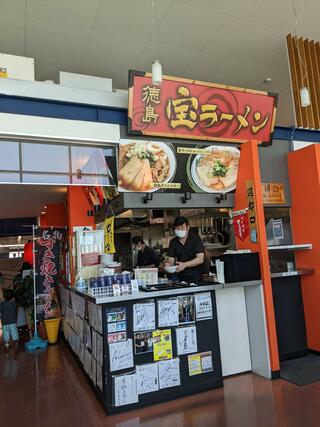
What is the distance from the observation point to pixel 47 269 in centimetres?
660

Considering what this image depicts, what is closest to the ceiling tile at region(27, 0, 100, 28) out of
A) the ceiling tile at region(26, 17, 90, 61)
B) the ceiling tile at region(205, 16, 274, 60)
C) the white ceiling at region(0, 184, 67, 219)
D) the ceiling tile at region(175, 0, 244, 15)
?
the ceiling tile at region(26, 17, 90, 61)

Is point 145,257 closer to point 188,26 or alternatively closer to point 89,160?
point 89,160

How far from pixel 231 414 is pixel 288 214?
3.00 metres

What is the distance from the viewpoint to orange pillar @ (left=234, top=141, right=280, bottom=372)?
3943mm

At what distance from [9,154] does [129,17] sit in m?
2.83

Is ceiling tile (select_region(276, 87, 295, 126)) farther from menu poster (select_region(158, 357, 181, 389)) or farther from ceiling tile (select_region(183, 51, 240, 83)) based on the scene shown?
menu poster (select_region(158, 357, 181, 389))

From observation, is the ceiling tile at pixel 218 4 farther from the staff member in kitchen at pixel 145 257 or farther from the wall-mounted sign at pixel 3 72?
the staff member in kitchen at pixel 145 257

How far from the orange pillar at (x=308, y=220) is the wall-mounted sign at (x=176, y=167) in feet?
3.26

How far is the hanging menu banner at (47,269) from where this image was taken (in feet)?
21.1

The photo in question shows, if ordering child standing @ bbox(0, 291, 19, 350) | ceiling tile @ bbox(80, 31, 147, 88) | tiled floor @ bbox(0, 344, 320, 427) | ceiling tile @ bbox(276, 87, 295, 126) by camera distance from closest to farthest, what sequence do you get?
tiled floor @ bbox(0, 344, 320, 427), ceiling tile @ bbox(80, 31, 147, 88), child standing @ bbox(0, 291, 19, 350), ceiling tile @ bbox(276, 87, 295, 126)

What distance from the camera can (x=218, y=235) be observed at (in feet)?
22.5

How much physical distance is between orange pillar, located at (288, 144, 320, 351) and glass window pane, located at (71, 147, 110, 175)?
109 inches

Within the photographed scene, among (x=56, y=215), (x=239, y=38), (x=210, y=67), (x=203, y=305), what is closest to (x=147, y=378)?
(x=203, y=305)

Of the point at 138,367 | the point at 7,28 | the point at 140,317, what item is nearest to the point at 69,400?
the point at 138,367
